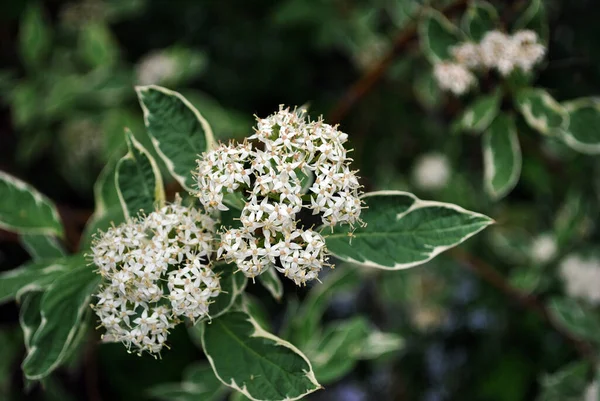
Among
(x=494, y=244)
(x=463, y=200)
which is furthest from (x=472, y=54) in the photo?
(x=494, y=244)

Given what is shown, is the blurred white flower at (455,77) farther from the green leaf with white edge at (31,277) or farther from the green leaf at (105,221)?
the green leaf with white edge at (31,277)

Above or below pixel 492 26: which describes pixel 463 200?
below

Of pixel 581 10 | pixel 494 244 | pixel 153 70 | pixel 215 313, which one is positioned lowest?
pixel 494 244

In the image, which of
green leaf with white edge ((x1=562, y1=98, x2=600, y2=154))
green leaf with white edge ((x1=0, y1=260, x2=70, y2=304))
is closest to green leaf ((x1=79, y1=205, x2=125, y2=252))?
green leaf with white edge ((x1=0, y1=260, x2=70, y2=304))

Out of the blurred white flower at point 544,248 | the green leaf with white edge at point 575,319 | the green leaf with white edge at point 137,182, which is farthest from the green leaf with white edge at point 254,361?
the blurred white flower at point 544,248

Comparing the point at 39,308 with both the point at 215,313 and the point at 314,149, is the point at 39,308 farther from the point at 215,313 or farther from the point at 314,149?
the point at 314,149

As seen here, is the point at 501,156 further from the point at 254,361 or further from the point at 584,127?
the point at 254,361

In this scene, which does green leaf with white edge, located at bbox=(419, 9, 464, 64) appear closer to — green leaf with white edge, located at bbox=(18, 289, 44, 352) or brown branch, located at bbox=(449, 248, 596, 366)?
brown branch, located at bbox=(449, 248, 596, 366)
